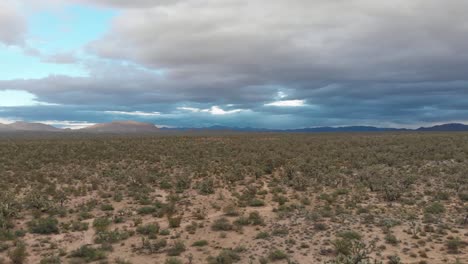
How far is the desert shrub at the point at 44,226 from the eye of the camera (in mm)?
15578

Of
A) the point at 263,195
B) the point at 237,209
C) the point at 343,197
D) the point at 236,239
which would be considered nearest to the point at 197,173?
the point at 263,195

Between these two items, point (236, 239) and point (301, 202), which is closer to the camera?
point (236, 239)

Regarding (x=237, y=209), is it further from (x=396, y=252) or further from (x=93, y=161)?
(x=93, y=161)

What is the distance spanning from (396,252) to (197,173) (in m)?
18.6

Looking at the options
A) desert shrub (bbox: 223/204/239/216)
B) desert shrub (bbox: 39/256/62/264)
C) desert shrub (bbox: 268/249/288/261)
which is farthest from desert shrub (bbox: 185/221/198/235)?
desert shrub (bbox: 39/256/62/264)

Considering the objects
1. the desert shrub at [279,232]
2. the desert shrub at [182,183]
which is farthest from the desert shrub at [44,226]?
the desert shrub at [279,232]

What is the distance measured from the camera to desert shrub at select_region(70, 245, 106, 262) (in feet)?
42.5

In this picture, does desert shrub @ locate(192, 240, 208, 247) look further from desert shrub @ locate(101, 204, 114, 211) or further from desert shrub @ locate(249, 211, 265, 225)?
desert shrub @ locate(101, 204, 114, 211)

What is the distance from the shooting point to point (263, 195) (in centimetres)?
2239

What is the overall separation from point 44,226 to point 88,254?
12.8 feet

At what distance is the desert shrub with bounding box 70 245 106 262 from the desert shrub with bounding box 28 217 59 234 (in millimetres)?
3015

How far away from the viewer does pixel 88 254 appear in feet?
43.3

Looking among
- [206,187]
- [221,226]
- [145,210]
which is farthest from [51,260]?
[206,187]

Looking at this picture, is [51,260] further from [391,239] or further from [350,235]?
[391,239]
